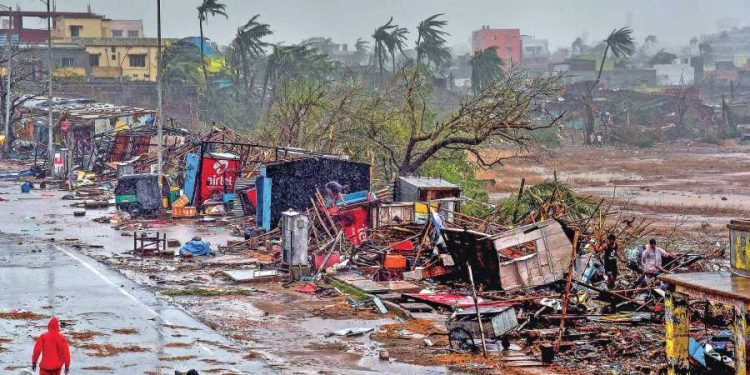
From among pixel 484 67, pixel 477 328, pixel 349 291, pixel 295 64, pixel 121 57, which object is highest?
pixel 121 57

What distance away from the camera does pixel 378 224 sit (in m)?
28.5

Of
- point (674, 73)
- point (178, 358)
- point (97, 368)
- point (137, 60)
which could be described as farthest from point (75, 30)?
point (97, 368)

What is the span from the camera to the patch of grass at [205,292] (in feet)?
77.0

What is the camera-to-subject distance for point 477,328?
1817cm

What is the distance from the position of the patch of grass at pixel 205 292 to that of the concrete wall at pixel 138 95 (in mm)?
63665

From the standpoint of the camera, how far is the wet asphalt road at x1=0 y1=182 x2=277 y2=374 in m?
17.2

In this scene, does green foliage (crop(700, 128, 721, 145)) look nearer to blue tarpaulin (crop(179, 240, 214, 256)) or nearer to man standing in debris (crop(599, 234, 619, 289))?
blue tarpaulin (crop(179, 240, 214, 256))

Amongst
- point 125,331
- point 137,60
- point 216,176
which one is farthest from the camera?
point 137,60

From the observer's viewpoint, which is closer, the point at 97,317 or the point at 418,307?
the point at 97,317

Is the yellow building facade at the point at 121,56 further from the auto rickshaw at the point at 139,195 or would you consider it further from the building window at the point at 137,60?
the auto rickshaw at the point at 139,195

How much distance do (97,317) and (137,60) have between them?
257 feet

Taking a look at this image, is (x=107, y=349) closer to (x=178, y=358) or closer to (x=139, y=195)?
(x=178, y=358)

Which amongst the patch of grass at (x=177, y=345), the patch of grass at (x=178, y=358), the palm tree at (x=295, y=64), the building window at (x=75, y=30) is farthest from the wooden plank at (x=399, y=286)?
the building window at (x=75, y=30)

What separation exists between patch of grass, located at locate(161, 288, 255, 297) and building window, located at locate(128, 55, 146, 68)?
75.0m
